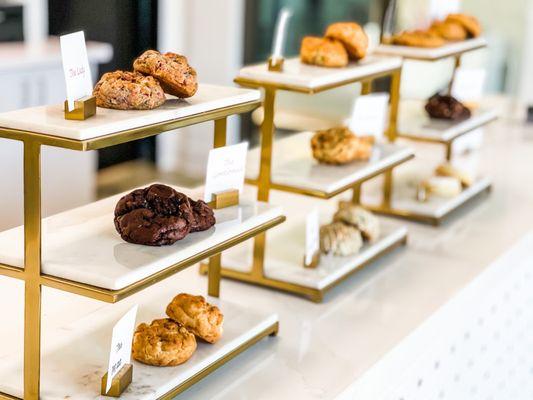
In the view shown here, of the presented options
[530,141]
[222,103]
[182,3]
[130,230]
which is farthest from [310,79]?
[182,3]

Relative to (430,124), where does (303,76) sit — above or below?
→ above

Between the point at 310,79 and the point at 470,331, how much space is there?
70 cm

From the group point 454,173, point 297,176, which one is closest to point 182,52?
point 454,173

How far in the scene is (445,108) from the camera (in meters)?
2.54

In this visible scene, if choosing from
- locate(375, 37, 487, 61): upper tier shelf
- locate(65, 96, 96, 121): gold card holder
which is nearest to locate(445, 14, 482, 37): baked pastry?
locate(375, 37, 487, 61): upper tier shelf

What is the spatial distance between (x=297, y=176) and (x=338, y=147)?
0.52 ft

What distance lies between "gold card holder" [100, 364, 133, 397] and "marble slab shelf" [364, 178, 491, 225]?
4.22 ft

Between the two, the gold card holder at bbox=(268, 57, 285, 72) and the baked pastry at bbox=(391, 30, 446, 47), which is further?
the baked pastry at bbox=(391, 30, 446, 47)

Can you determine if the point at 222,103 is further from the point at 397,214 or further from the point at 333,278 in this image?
the point at 397,214

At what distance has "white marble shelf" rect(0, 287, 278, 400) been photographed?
4.17 feet

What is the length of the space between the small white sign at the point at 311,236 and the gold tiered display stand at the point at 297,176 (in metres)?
0.04

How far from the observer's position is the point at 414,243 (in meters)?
2.26

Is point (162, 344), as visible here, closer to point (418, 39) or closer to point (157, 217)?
point (157, 217)

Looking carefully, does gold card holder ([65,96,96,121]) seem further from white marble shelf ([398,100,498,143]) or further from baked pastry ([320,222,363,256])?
white marble shelf ([398,100,498,143])
